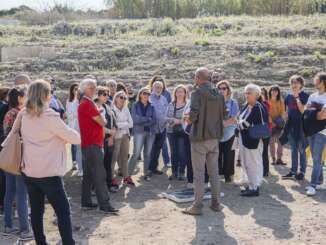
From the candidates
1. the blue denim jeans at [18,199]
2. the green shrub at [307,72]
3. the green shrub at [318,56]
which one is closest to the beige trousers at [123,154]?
the blue denim jeans at [18,199]

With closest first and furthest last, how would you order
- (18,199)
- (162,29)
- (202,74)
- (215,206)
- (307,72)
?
(18,199) < (202,74) < (215,206) < (307,72) < (162,29)

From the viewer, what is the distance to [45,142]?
4820 millimetres

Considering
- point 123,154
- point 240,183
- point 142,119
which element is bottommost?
point 240,183

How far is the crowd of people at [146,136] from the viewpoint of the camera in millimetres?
4836

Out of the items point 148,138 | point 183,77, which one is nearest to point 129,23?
point 183,77

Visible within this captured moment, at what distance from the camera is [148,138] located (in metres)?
8.83

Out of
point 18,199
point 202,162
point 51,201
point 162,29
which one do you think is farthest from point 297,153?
point 162,29

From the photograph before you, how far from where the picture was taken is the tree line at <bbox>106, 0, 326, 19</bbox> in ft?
113

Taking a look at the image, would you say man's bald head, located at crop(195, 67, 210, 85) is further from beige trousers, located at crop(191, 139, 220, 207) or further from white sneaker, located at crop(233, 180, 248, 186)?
white sneaker, located at crop(233, 180, 248, 186)

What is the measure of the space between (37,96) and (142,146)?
4.22 metres

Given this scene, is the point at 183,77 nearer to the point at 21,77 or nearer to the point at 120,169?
the point at 120,169

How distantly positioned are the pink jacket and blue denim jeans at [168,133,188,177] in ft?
13.0

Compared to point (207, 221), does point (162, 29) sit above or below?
above

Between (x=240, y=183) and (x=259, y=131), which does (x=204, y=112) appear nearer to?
(x=259, y=131)
